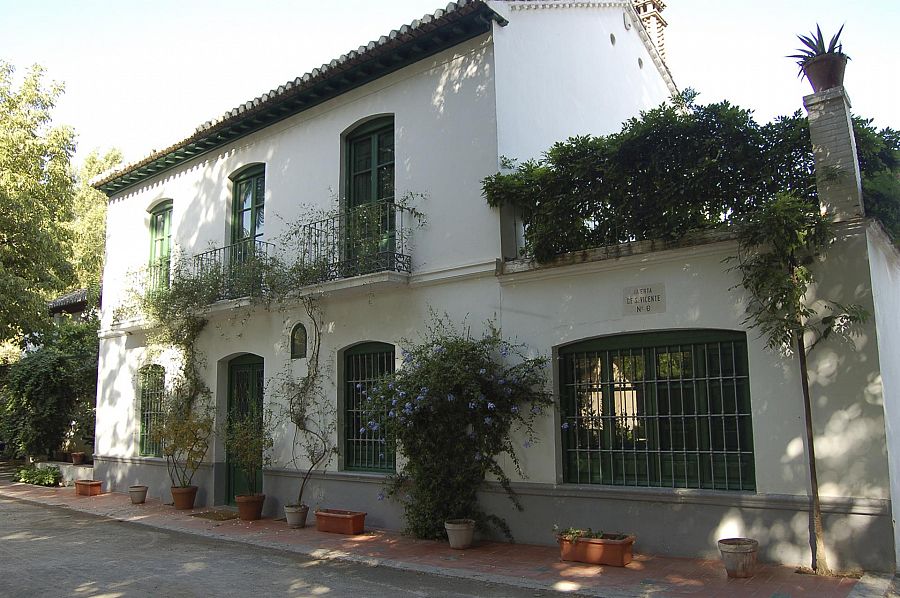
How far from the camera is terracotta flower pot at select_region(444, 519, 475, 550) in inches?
345

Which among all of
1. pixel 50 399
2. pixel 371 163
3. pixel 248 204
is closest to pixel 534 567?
pixel 371 163

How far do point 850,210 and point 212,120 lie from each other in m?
10.8

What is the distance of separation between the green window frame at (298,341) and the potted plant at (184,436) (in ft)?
8.02

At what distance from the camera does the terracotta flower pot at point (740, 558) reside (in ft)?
22.4

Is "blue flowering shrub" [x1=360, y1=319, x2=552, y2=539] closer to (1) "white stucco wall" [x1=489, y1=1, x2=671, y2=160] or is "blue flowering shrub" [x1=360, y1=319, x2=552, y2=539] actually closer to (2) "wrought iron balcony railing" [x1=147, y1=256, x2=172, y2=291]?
(1) "white stucco wall" [x1=489, y1=1, x2=671, y2=160]

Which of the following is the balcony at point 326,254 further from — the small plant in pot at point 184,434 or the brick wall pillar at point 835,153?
the brick wall pillar at point 835,153

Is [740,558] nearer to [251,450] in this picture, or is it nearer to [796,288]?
[796,288]

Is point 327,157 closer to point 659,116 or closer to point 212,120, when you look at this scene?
point 212,120

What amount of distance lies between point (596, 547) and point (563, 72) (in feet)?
24.9

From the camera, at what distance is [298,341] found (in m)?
12.0

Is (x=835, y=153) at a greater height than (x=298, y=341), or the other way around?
(x=835, y=153)

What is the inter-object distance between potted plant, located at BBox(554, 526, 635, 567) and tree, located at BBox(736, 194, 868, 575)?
5.89 feet

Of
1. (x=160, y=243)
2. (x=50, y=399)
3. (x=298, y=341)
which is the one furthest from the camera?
(x=50, y=399)

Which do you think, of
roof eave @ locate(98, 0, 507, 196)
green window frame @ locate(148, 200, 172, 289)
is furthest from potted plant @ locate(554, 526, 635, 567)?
green window frame @ locate(148, 200, 172, 289)
